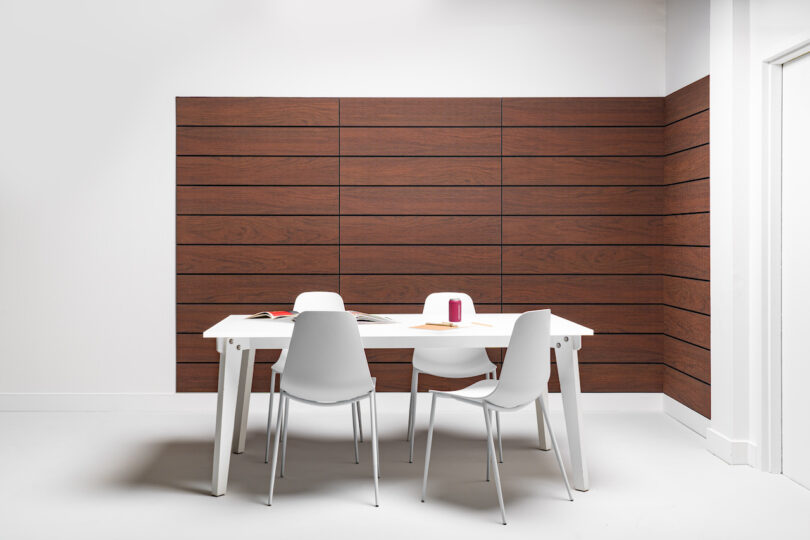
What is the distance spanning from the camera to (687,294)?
14.0ft

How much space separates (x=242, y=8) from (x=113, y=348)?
8.44 ft

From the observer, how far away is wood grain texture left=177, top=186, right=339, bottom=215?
4.60 m

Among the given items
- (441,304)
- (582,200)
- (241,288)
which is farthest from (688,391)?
(241,288)

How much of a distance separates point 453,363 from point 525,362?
0.97 meters

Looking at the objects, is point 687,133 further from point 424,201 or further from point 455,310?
point 455,310

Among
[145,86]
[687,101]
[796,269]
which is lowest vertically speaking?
[796,269]

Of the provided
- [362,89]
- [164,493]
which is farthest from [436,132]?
[164,493]

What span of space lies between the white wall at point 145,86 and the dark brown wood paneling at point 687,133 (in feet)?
1.27

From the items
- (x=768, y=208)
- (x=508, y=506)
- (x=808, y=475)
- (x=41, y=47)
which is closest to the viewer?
(x=508, y=506)

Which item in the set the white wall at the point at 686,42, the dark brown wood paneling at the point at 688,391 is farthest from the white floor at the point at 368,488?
the white wall at the point at 686,42

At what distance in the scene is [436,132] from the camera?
15.3 ft

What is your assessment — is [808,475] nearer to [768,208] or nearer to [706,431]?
[706,431]

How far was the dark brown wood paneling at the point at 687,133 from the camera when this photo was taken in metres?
4.05

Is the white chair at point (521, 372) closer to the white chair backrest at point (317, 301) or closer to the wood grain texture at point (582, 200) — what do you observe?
the white chair backrest at point (317, 301)
